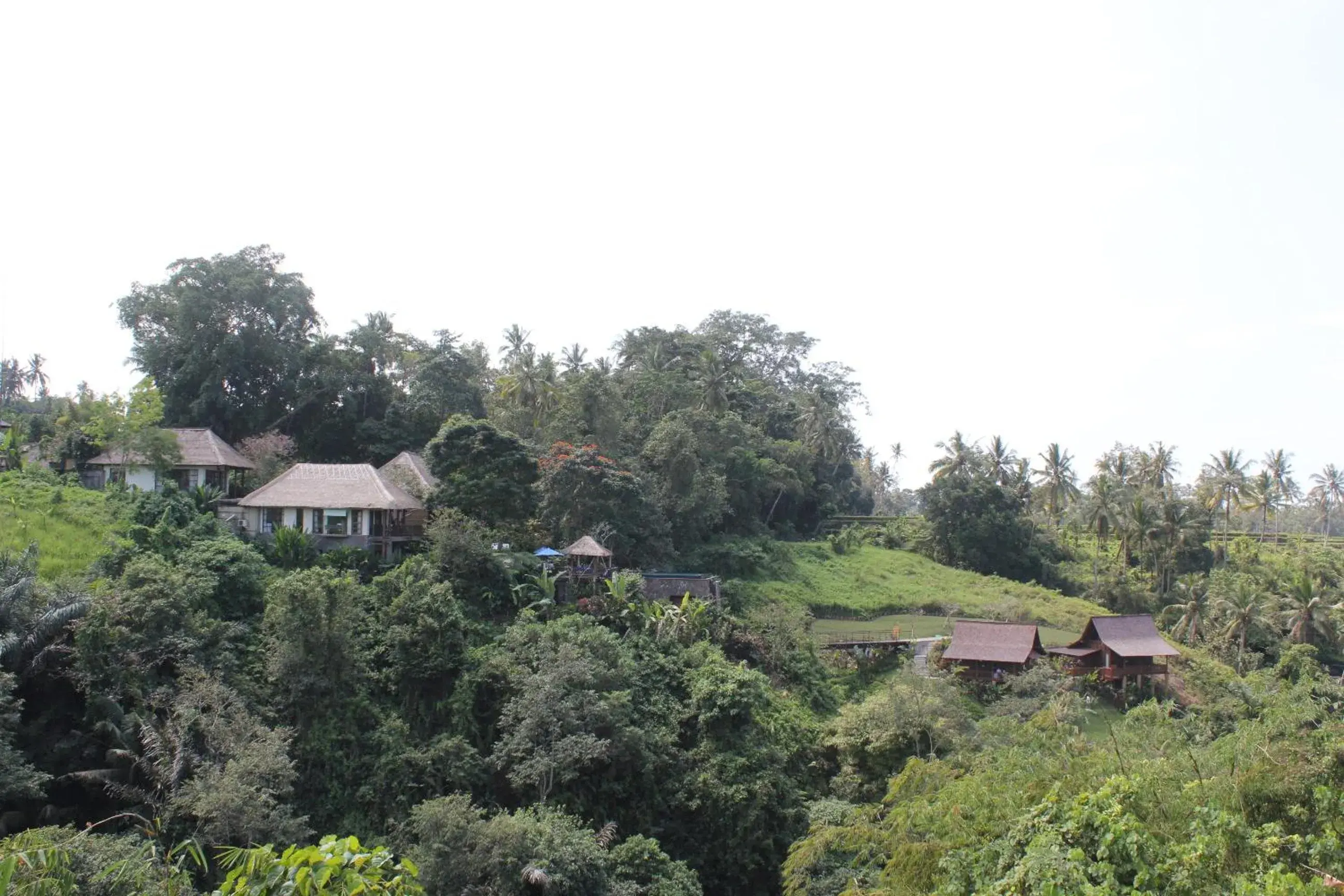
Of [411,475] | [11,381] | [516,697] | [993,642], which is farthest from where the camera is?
[11,381]

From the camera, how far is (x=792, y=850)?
18578 millimetres

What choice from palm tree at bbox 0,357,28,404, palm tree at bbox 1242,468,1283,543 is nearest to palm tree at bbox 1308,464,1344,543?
palm tree at bbox 1242,468,1283,543

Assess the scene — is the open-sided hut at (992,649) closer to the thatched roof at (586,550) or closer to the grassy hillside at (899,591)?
the grassy hillside at (899,591)

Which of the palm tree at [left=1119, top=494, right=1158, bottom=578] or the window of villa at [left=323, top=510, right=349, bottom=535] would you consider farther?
the palm tree at [left=1119, top=494, right=1158, bottom=578]

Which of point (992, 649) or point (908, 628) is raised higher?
point (908, 628)

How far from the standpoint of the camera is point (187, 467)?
98.4ft

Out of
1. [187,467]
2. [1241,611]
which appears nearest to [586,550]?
[187,467]

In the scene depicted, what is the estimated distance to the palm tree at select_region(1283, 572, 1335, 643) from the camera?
35438 mm

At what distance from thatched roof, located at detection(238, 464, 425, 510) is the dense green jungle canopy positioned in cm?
142

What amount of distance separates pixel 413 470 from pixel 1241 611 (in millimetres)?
28464

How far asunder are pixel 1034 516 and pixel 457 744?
40.5 meters

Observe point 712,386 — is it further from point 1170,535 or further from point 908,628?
point 1170,535

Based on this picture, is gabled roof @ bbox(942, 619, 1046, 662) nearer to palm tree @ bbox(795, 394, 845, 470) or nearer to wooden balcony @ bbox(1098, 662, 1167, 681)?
wooden balcony @ bbox(1098, 662, 1167, 681)

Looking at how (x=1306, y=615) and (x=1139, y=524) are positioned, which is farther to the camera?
(x=1139, y=524)
